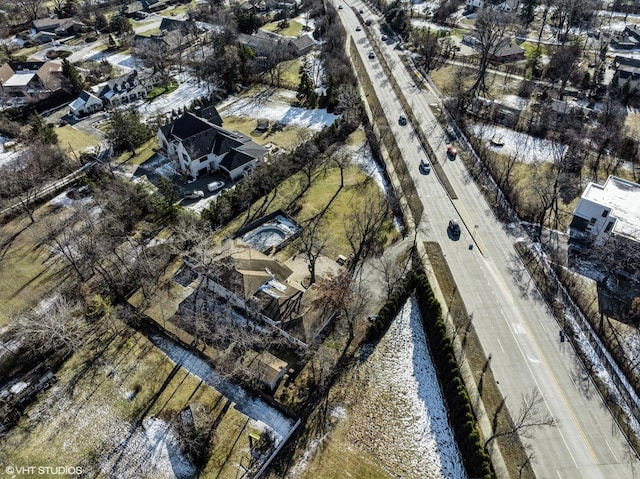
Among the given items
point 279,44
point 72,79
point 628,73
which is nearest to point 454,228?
point 628,73

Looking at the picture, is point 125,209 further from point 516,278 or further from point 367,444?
point 516,278

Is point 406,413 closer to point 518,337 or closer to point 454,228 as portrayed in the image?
point 518,337

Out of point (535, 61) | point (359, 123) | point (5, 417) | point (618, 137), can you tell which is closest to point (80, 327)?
point (5, 417)

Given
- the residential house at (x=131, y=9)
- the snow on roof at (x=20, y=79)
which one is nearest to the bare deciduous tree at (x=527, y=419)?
the snow on roof at (x=20, y=79)

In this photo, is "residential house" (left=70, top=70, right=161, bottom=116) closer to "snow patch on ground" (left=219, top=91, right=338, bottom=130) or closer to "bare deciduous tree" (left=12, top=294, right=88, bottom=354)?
"snow patch on ground" (left=219, top=91, right=338, bottom=130)

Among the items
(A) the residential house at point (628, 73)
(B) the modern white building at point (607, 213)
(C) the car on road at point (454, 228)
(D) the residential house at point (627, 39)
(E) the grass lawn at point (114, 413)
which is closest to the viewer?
(E) the grass lawn at point (114, 413)

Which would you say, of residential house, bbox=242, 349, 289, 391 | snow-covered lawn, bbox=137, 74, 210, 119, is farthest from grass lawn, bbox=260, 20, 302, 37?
residential house, bbox=242, 349, 289, 391

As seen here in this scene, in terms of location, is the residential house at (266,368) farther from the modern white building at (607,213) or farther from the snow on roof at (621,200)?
the snow on roof at (621,200)
